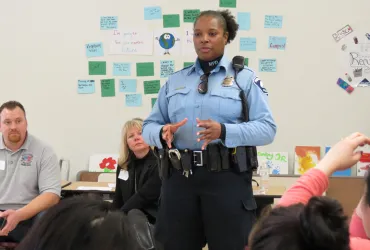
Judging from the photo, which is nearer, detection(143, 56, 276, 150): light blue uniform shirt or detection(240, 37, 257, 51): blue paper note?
detection(143, 56, 276, 150): light blue uniform shirt

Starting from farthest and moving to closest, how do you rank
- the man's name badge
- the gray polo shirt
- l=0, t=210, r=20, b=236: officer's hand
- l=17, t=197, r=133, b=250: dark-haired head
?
the gray polo shirt < l=0, t=210, r=20, b=236: officer's hand < the man's name badge < l=17, t=197, r=133, b=250: dark-haired head

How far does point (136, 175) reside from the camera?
293cm

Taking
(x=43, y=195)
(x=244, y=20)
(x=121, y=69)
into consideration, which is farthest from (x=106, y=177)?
(x=244, y=20)

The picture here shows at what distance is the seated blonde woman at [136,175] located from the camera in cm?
278

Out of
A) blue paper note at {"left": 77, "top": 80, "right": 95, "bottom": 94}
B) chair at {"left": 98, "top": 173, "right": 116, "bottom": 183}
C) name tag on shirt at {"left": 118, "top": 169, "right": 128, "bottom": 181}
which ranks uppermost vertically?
blue paper note at {"left": 77, "top": 80, "right": 95, "bottom": 94}

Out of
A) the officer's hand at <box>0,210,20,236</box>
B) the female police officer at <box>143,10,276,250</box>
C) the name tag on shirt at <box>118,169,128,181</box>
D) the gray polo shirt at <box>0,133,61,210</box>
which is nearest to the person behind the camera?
the female police officer at <box>143,10,276,250</box>

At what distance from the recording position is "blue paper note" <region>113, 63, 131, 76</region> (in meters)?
4.35

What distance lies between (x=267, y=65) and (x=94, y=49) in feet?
5.49

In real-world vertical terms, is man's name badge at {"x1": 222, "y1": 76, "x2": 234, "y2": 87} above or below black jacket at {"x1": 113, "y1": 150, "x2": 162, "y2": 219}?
above

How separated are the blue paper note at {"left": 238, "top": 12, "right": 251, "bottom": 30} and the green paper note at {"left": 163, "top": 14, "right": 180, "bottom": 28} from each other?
586 mm

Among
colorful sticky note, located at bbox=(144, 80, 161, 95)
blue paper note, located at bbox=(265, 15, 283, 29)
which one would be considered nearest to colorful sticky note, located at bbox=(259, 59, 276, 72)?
blue paper note, located at bbox=(265, 15, 283, 29)

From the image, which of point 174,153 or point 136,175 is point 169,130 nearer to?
point 174,153

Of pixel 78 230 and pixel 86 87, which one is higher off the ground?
pixel 86 87

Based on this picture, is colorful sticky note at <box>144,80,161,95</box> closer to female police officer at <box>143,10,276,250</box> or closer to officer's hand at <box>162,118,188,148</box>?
female police officer at <box>143,10,276,250</box>
